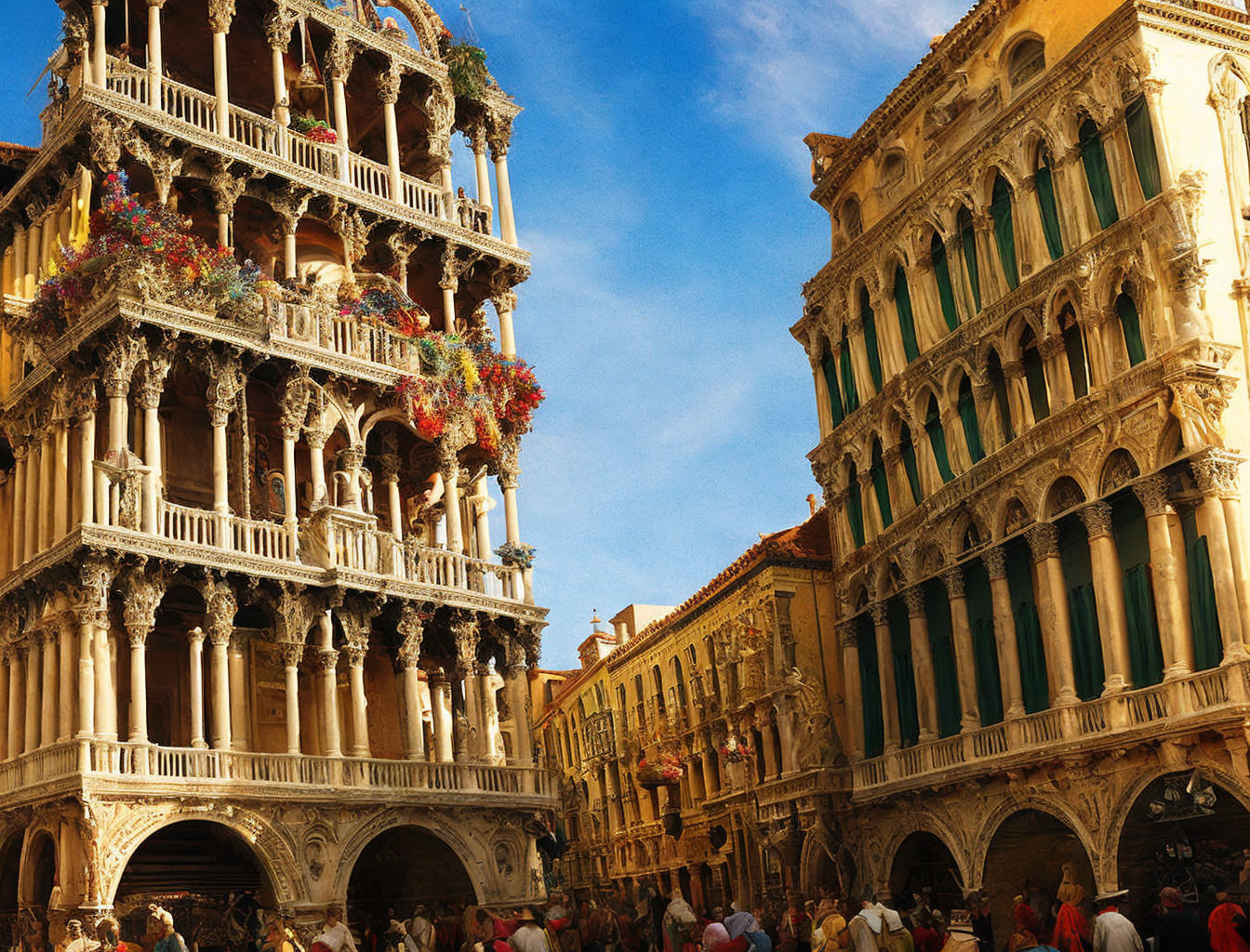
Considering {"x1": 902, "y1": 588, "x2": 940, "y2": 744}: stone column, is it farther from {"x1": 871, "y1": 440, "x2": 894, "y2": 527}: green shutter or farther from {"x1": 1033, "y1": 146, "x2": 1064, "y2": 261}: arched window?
{"x1": 1033, "y1": 146, "x2": 1064, "y2": 261}: arched window

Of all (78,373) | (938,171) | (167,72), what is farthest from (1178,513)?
(167,72)

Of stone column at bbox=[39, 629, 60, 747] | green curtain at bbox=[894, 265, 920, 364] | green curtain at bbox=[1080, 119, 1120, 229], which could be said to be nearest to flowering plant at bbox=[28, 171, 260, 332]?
stone column at bbox=[39, 629, 60, 747]

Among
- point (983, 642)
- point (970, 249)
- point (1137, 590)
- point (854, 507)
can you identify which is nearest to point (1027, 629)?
point (983, 642)

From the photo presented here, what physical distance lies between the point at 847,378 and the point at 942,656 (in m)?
7.91

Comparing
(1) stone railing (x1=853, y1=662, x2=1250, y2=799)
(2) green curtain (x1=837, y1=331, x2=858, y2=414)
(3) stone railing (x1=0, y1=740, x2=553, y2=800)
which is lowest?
(1) stone railing (x1=853, y1=662, x2=1250, y2=799)

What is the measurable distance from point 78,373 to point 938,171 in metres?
18.4

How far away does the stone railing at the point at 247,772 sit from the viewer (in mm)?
26375

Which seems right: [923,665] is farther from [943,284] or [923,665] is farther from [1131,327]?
[1131,327]

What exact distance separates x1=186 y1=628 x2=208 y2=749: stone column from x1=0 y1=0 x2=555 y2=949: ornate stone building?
0.06 meters

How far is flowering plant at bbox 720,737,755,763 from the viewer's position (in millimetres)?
45188

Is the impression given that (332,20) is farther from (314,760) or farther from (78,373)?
(314,760)

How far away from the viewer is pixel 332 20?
3522 centimetres

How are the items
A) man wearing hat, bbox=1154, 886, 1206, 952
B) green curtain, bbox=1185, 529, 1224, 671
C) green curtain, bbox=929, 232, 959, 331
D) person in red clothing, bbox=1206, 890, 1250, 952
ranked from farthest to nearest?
1. green curtain, bbox=929, 232, 959, 331
2. green curtain, bbox=1185, 529, 1224, 671
3. person in red clothing, bbox=1206, 890, 1250, 952
4. man wearing hat, bbox=1154, 886, 1206, 952

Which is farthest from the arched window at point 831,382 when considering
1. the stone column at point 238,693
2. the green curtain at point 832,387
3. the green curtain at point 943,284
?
the stone column at point 238,693
